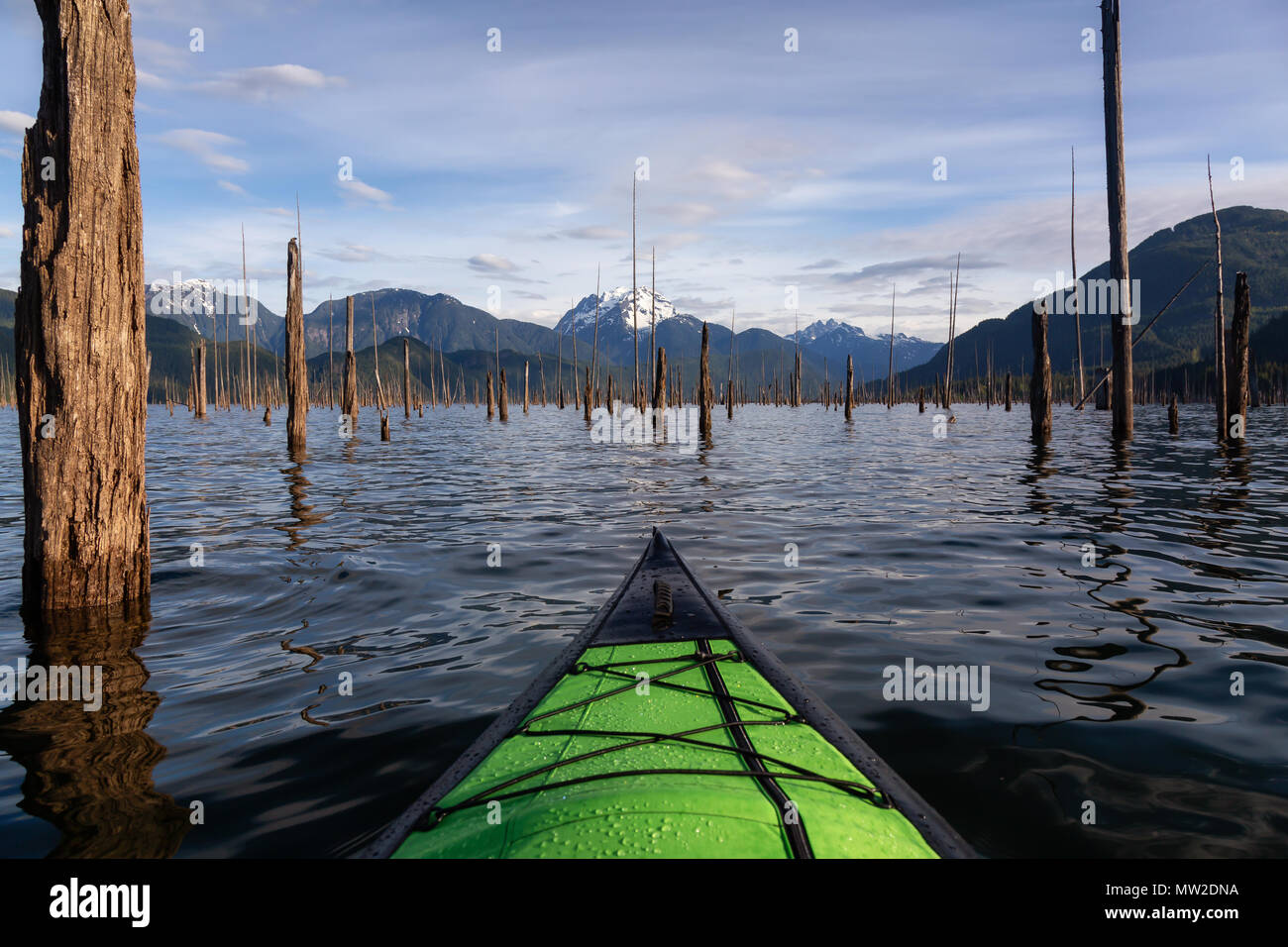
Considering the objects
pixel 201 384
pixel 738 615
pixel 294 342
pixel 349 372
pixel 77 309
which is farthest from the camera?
pixel 201 384

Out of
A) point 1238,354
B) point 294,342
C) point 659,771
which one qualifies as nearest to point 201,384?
point 294,342

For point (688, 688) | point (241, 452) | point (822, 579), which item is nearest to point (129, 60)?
point (688, 688)

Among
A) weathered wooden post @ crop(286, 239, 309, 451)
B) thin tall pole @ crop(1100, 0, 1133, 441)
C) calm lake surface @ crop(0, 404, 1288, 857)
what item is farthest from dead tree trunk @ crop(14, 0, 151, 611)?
thin tall pole @ crop(1100, 0, 1133, 441)

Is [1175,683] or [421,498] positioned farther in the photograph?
[421,498]

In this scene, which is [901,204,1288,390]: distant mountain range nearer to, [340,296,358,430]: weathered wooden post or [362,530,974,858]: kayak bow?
[340,296,358,430]: weathered wooden post

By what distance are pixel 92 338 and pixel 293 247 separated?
16744mm

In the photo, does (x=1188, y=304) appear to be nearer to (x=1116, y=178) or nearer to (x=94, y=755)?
(x=1116, y=178)

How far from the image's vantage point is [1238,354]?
62.7 ft

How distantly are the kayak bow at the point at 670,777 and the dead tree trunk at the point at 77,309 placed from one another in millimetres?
4121

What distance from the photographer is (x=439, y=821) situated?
261 cm

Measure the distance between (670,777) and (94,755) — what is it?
3288 mm

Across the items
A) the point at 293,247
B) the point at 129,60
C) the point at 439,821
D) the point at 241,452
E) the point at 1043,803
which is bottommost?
the point at 1043,803
